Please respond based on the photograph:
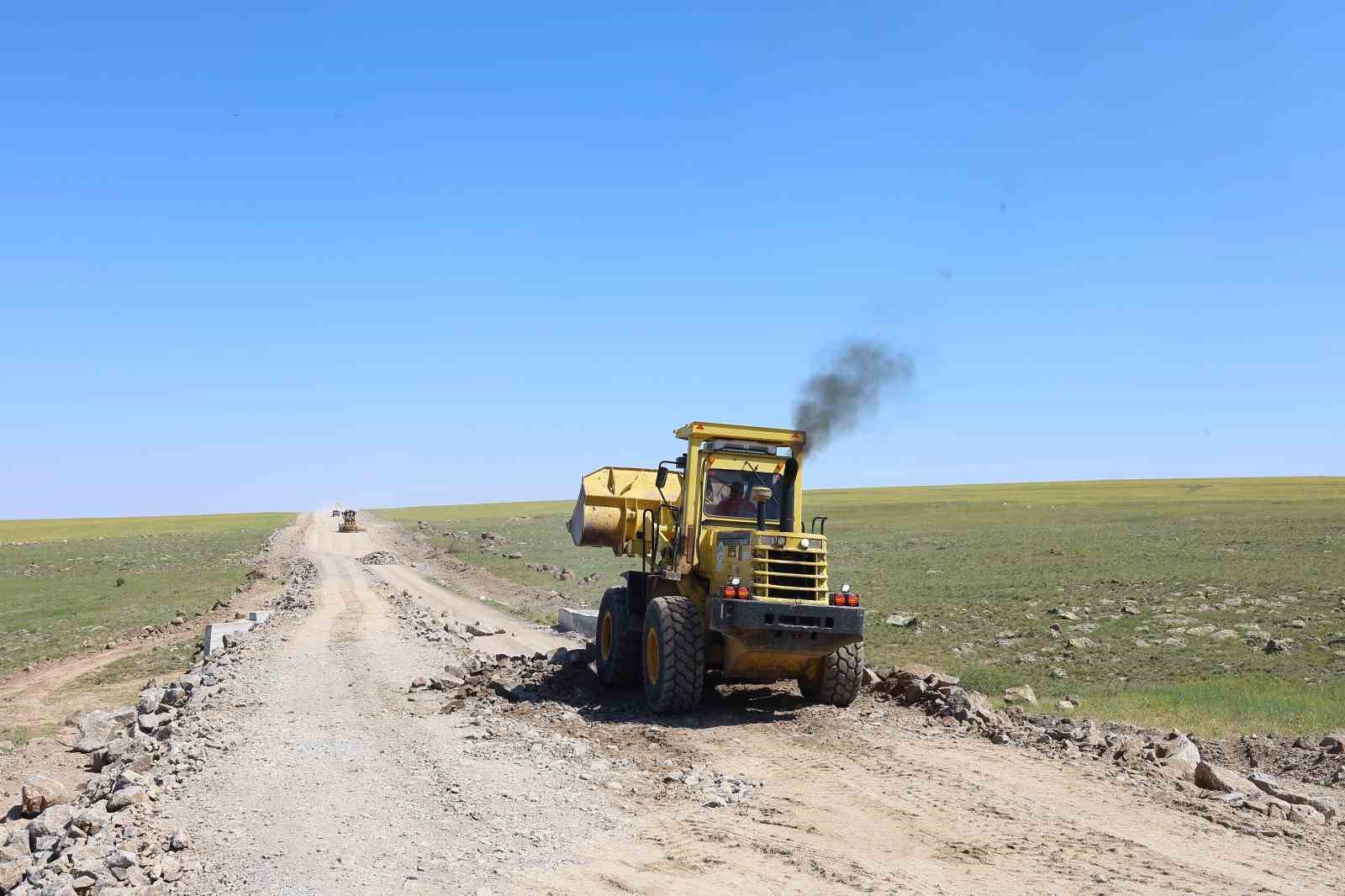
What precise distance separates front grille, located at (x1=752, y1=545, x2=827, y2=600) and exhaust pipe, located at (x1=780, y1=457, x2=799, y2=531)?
3.65 feet

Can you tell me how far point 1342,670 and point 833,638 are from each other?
11.5 metres

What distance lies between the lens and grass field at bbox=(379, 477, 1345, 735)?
18422 mm

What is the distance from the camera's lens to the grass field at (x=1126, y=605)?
18.4 meters

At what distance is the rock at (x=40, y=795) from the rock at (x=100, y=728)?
3.51 meters

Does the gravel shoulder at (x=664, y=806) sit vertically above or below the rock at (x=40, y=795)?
above

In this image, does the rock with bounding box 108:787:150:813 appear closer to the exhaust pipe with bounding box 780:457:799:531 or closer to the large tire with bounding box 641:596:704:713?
the large tire with bounding box 641:596:704:713

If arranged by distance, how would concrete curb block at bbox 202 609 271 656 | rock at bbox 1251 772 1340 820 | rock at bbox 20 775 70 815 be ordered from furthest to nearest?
concrete curb block at bbox 202 609 271 656 → rock at bbox 20 775 70 815 → rock at bbox 1251 772 1340 820

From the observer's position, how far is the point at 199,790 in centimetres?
1124

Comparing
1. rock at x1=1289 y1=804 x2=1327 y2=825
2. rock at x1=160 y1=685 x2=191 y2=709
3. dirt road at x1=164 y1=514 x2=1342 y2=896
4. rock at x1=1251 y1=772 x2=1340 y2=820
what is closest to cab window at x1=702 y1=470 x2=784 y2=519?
dirt road at x1=164 y1=514 x2=1342 y2=896

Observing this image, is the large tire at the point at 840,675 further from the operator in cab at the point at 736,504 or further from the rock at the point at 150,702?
the rock at the point at 150,702

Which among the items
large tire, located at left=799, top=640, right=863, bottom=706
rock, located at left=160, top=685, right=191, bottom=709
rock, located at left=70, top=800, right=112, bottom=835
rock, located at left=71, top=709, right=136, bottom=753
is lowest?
rock, located at left=71, top=709, right=136, bottom=753

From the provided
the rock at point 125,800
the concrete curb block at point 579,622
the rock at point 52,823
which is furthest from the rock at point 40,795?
the concrete curb block at point 579,622

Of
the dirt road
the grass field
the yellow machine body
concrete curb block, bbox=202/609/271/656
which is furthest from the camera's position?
concrete curb block, bbox=202/609/271/656

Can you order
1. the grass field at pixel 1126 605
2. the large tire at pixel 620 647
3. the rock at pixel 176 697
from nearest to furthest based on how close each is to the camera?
the large tire at pixel 620 647
the rock at pixel 176 697
the grass field at pixel 1126 605
